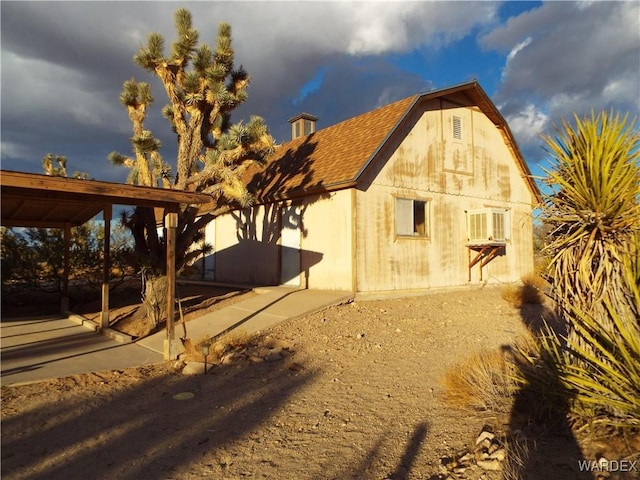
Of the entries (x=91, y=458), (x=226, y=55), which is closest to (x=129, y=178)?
(x=226, y=55)

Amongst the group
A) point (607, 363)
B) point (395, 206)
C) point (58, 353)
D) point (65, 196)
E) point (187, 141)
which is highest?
point (187, 141)

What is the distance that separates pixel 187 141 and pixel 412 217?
6.92 meters

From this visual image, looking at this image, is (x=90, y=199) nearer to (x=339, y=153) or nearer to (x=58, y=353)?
(x=58, y=353)

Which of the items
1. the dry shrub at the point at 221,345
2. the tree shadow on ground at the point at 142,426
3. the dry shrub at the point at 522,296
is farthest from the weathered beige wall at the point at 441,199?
the tree shadow on ground at the point at 142,426

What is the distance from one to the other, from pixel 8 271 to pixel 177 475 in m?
13.7

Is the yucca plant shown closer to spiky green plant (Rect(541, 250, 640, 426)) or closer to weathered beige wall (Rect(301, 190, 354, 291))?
spiky green plant (Rect(541, 250, 640, 426))

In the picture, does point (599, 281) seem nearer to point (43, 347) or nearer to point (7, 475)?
point (7, 475)

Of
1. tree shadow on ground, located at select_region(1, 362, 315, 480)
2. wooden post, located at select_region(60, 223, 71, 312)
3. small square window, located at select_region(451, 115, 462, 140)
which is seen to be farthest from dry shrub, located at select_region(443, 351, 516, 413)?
wooden post, located at select_region(60, 223, 71, 312)

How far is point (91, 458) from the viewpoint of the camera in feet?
13.3

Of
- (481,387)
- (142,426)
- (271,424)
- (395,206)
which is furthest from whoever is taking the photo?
(395,206)

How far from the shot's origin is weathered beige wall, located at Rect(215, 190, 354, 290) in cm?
1223

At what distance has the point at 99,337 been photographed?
926 cm

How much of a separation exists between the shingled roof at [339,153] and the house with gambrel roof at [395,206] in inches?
2.1

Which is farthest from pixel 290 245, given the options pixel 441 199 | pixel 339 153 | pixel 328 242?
pixel 441 199
